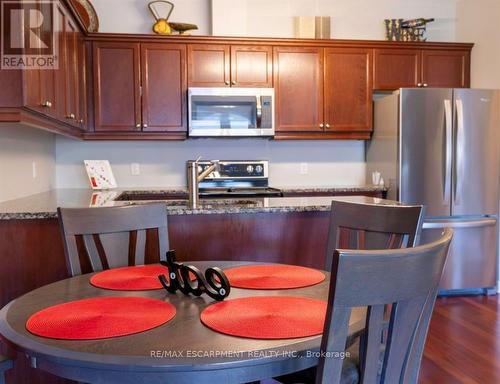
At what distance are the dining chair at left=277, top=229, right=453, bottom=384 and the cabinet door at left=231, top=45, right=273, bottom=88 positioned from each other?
131 inches

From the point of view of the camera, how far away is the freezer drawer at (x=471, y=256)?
3.79 meters

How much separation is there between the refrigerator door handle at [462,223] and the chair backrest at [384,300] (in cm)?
295

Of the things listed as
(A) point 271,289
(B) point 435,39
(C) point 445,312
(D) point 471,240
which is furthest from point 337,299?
(B) point 435,39

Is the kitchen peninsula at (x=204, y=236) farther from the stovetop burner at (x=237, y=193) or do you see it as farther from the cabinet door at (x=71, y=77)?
the stovetop burner at (x=237, y=193)

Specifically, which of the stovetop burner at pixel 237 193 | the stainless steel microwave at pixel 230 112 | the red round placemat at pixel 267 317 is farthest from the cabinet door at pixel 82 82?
the red round placemat at pixel 267 317

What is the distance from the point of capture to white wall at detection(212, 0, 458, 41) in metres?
4.41

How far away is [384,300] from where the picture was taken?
846 mm

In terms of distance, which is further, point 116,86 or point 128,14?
point 128,14

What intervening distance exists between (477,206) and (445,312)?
987 millimetres

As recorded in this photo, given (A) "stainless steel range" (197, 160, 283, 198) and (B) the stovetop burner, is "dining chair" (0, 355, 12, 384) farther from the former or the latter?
(A) "stainless steel range" (197, 160, 283, 198)

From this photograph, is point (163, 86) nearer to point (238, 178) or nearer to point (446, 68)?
point (238, 178)

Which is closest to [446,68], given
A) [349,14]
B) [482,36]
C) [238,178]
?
[482,36]

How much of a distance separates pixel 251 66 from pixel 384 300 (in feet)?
11.6

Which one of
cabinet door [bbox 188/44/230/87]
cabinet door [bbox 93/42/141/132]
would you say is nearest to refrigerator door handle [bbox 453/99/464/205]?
cabinet door [bbox 188/44/230/87]
